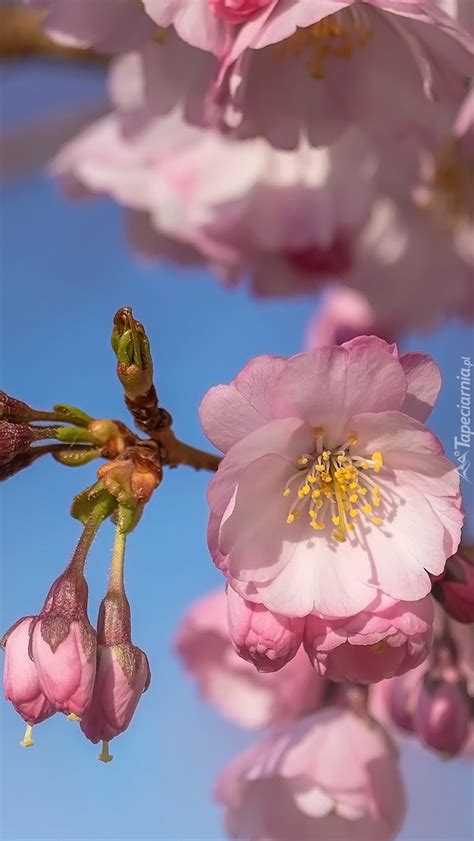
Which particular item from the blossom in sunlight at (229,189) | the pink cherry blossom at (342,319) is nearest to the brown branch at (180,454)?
the blossom in sunlight at (229,189)

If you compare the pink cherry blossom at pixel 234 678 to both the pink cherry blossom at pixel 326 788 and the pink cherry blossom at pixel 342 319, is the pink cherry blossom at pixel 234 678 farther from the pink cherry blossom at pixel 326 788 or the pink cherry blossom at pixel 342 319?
the pink cherry blossom at pixel 342 319

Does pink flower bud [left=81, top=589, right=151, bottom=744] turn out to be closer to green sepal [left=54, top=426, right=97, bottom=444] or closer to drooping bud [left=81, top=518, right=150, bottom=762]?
drooping bud [left=81, top=518, right=150, bottom=762]

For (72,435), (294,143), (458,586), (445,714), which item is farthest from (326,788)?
(294,143)

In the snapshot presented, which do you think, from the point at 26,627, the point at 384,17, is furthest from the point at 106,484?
the point at 384,17

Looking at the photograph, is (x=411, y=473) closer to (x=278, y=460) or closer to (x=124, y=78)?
(x=278, y=460)

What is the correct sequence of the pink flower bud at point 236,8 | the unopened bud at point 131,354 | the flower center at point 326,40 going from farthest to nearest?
the flower center at point 326,40 → the pink flower bud at point 236,8 → the unopened bud at point 131,354

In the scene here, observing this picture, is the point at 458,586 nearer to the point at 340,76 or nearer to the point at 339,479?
the point at 339,479

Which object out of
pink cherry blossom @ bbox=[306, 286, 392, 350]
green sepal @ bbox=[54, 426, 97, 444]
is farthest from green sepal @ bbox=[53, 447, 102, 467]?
pink cherry blossom @ bbox=[306, 286, 392, 350]

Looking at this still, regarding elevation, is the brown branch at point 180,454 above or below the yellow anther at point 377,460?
below

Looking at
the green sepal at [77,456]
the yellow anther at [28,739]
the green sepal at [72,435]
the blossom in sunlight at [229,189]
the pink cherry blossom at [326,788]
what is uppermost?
the blossom in sunlight at [229,189]
